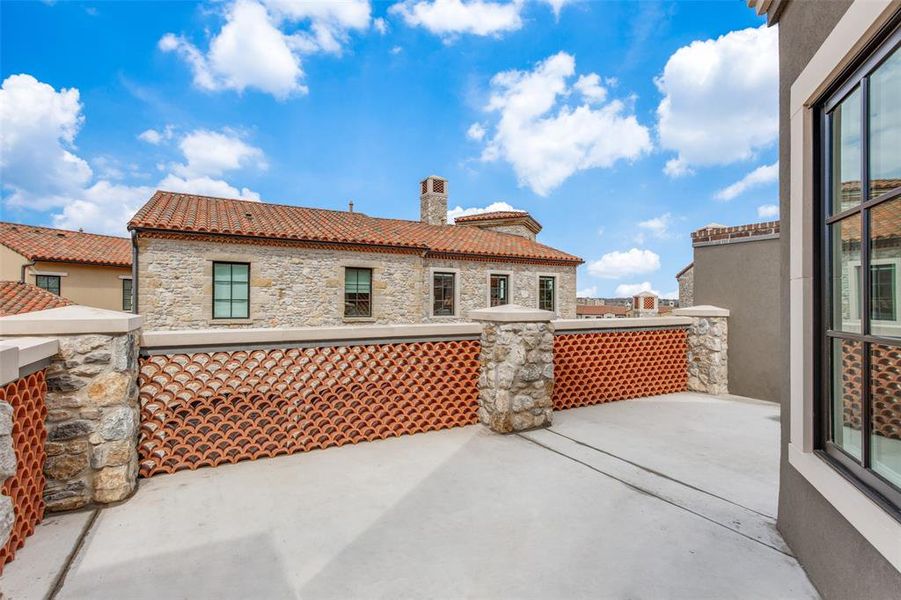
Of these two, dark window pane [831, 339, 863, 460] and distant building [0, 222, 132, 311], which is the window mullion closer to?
dark window pane [831, 339, 863, 460]

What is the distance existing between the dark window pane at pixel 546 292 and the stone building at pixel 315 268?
44mm

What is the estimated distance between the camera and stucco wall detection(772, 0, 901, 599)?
1901 mm

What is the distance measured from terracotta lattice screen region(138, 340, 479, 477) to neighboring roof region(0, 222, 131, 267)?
17592 mm

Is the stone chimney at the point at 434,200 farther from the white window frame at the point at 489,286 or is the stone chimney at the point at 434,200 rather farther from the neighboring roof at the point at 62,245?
the neighboring roof at the point at 62,245

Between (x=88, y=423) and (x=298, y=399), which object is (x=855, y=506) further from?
(x=88, y=423)

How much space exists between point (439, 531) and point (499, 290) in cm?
1290

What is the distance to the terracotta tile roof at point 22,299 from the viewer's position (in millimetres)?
9334

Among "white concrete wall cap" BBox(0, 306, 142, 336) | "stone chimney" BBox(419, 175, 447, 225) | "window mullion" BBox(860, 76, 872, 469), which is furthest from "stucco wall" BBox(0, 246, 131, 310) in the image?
"window mullion" BBox(860, 76, 872, 469)

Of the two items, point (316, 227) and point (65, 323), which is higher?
point (316, 227)

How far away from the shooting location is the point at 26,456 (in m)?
2.89

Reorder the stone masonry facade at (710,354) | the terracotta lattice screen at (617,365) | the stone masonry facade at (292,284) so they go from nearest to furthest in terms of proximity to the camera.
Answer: the terracotta lattice screen at (617,365) < the stone masonry facade at (710,354) < the stone masonry facade at (292,284)

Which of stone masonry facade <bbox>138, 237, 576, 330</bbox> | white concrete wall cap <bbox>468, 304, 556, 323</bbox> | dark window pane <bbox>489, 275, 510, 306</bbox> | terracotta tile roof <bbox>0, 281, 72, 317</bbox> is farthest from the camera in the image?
dark window pane <bbox>489, 275, 510, 306</bbox>

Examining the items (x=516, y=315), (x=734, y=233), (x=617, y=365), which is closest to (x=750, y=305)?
(x=734, y=233)

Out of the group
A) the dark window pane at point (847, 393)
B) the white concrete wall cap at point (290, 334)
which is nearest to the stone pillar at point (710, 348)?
the white concrete wall cap at point (290, 334)
